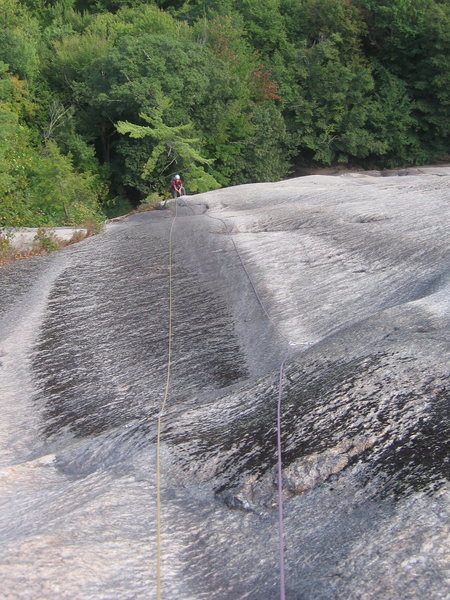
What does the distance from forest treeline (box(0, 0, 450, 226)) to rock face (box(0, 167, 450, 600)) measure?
1717 cm

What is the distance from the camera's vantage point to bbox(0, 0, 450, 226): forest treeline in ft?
111

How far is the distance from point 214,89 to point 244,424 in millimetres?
32713

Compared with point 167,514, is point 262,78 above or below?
above

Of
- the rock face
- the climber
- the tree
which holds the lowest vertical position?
the rock face

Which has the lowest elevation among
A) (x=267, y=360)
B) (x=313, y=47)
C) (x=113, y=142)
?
(x=267, y=360)

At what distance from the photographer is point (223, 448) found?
18.6 feet

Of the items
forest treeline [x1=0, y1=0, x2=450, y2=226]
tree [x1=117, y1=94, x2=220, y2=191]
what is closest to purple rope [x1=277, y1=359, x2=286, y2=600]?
forest treeline [x1=0, y1=0, x2=450, y2=226]

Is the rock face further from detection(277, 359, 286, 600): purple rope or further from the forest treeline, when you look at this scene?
the forest treeline

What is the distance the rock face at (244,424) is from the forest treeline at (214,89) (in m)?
17.2

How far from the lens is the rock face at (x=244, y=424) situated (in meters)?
4.27

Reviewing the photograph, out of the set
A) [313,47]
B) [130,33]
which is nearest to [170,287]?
[130,33]

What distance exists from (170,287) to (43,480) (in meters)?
6.81

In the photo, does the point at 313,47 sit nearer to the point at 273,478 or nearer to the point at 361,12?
the point at 361,12

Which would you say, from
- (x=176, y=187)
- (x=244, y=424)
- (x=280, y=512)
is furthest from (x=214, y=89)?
(x=280, y=512)
